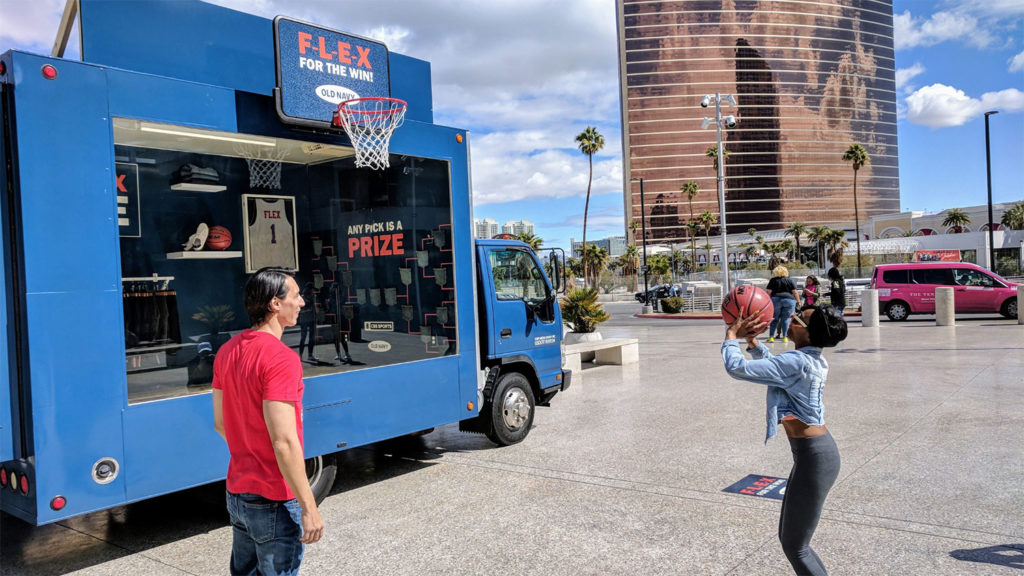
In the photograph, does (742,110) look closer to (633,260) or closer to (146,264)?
(633,260)

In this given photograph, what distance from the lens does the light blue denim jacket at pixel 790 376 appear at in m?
3.26

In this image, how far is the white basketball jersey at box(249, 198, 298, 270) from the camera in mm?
6320

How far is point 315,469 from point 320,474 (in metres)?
0.06

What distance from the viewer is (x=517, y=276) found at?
7.88m

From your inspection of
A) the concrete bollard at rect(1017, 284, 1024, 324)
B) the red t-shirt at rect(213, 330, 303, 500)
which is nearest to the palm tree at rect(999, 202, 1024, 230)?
the concrete bollard at rect(1017, 284, 1024, 324)

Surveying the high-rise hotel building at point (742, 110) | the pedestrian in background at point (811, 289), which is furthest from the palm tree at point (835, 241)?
the high-rise hotel building at point (742, 110)

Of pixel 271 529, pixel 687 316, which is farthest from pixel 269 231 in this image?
pixel 687 316

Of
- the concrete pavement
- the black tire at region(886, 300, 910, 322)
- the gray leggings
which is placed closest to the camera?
the gray leggings

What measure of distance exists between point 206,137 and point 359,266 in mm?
1730

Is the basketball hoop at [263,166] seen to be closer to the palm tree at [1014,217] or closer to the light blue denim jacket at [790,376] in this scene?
the light blue denim jacket at [790,376]

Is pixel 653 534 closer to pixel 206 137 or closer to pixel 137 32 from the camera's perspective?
pixel 206 137

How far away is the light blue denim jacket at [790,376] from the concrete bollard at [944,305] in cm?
1935

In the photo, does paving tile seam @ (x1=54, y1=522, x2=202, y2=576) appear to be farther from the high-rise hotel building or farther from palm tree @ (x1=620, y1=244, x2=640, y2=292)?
the high-rise hotel building

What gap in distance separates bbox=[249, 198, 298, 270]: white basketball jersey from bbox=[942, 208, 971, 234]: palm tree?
7841 cm
